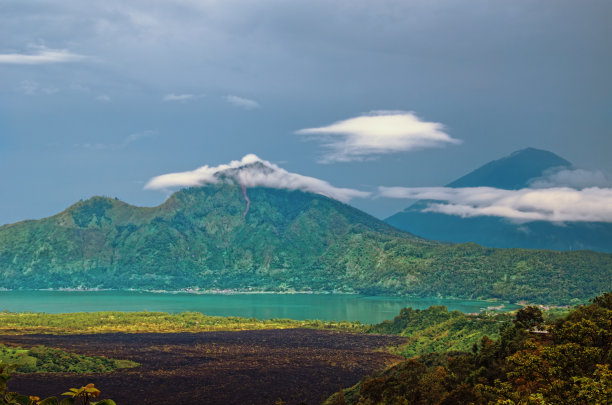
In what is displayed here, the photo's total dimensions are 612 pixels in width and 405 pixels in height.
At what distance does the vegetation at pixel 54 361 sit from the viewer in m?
93.0

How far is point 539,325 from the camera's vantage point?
76812 mm

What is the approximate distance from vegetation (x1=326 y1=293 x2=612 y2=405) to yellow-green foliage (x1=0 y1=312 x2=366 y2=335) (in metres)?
91.5

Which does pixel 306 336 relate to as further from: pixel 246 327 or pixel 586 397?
pixel 586 397

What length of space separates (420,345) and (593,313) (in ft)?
217

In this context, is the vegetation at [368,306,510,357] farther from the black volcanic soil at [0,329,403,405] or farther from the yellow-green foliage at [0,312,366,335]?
the yellow-green foliage at [0,312,366,335]

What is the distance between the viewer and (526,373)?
41.2 m

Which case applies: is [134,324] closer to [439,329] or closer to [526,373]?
[439,329]

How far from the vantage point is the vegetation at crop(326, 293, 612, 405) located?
3435 centimetres

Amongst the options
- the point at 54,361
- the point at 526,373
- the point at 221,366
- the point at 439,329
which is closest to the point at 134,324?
the point at 54,361

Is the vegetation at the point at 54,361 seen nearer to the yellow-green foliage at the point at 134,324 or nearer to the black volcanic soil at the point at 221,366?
the black volcanic soil at the point at 221,366

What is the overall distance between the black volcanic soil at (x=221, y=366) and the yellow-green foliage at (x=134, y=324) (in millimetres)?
13321

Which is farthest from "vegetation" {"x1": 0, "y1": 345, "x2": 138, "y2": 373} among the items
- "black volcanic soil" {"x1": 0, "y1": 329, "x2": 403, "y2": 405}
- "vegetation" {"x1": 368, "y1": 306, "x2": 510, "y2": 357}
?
"vegetation" {"x1": 368, "y1": 306, "x2": 510, "y2": 357}

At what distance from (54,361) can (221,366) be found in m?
27.0

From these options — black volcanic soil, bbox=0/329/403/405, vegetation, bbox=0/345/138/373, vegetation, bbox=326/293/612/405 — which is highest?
vegetation, bbox=326/293/612/405
